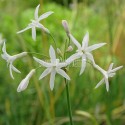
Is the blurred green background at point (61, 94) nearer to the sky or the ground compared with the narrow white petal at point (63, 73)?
nearer to the ground

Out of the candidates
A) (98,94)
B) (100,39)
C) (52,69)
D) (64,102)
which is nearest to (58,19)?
(100,39)

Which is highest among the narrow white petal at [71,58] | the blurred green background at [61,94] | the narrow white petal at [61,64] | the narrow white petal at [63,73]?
the narrow white petal at [71,58]

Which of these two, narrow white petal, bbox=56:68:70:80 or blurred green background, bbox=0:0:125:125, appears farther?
blurred green background, bbox=0:0:125:125

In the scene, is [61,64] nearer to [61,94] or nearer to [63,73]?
[63,73]

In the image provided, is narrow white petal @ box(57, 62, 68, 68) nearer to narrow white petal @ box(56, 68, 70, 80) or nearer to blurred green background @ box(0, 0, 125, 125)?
narrow white petal @ box(56, 68, 70, 80)

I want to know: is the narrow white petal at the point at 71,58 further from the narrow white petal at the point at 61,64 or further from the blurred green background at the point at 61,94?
the blurred green background at the point at 61,94

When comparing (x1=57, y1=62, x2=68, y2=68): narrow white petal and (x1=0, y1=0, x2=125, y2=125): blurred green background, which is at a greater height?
(x1=57, y1=62, x2=68, y2=68): narrow white petal

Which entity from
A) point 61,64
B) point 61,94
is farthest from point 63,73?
point 61,94

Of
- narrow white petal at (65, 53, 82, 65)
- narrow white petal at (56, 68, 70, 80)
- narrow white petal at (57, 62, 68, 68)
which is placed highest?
narrow white petal at (65, 53, 82, 65)

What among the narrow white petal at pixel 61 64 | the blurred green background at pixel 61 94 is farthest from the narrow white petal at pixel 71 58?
the blurred green background at pixel 61 94

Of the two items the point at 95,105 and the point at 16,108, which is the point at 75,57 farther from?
the point at 95,105

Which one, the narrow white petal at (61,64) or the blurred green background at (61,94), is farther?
the blurred green background at (61,94)

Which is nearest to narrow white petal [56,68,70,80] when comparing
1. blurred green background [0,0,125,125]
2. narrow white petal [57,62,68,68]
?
narrow white petal [57,62,68,68]
